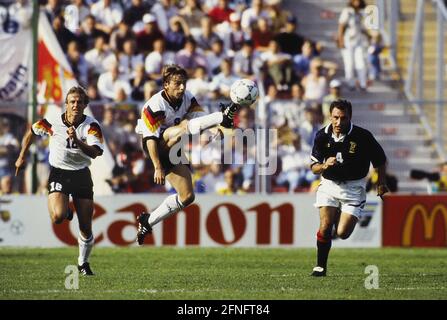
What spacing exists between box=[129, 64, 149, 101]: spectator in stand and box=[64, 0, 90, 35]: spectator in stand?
1.94 metres

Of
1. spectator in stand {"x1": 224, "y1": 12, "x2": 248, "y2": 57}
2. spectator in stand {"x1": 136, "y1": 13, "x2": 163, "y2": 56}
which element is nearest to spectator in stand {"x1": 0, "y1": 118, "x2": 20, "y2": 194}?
spectator in stand {"x1": 136, "y1": 13, "x2": 163, "y2": 56}

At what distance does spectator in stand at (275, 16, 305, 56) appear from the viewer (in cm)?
2652

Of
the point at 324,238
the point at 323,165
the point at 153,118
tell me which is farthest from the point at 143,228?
the point at 323,165

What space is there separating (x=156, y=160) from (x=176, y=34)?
1108 centimetres

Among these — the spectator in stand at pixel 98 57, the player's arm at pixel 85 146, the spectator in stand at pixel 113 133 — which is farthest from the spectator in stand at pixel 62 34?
the player's arm at pixel 85 146

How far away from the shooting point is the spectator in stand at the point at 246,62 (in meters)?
25.6

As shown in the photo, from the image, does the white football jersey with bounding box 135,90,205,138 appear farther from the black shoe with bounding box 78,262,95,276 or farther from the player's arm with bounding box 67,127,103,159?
the black shoe with bounding box 78,262,95,276

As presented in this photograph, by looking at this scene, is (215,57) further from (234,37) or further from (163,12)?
(163,12)

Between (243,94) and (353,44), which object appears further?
(353,44)

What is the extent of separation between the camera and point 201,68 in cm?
2525

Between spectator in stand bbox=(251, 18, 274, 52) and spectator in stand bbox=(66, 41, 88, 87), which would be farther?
spectator in stand bbox=(251, 18, 274, 52)

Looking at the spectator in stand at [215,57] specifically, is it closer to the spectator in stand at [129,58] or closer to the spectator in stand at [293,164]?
the spectator in stand at [129,58]
